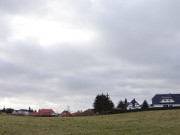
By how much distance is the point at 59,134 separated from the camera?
2184cm

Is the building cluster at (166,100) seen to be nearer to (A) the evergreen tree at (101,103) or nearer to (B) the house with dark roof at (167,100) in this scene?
(B) the house with dark roof at (167,100)

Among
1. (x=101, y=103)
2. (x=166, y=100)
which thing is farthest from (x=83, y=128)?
(x=166, y=100)

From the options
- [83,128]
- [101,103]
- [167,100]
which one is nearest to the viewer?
[83,128]

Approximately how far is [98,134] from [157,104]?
305ft

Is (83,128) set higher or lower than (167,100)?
lower

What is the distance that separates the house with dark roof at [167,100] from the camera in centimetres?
10519

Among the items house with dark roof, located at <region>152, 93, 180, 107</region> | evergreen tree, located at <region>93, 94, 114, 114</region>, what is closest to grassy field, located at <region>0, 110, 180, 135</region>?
evergreen tree, located at <region>93, 94, 114, 114</region>

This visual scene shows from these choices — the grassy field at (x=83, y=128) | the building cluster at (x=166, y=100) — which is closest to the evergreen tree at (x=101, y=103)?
the building cluster at (x=166, y=100)

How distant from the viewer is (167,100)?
106 m

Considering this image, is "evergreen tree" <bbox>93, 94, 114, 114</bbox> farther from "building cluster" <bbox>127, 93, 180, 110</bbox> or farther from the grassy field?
the grassy field

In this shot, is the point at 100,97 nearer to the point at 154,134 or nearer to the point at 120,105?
the point at 120,105

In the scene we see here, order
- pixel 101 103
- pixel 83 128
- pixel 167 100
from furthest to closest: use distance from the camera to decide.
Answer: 1. pixel 167 100
2. pixel 101 103
3. pixel 83 128

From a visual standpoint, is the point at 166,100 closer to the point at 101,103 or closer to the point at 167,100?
the point at 167,100

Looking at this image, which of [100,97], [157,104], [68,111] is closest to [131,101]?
[157,104]
